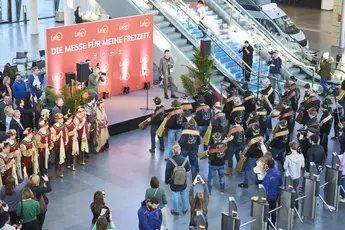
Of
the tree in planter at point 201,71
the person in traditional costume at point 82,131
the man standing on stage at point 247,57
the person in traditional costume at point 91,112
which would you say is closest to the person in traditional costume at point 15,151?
the person in traditional costume at point 82,131

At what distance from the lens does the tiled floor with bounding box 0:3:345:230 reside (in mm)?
14305

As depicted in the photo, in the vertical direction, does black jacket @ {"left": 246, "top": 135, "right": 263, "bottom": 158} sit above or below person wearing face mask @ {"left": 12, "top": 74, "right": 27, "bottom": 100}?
below

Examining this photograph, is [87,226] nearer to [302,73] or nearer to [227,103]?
[227,103]

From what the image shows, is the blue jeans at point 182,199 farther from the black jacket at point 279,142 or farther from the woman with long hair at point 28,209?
the woman with long hair at point 28,209

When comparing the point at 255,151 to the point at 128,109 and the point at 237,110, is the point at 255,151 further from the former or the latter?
the point at 128,109

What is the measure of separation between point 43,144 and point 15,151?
3.27 ft

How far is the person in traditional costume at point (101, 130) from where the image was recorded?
1719cm

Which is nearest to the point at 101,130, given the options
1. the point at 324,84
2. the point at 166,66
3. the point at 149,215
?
the point at 166,66

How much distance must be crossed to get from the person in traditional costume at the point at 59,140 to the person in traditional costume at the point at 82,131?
58cm

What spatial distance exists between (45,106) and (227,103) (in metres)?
4.63

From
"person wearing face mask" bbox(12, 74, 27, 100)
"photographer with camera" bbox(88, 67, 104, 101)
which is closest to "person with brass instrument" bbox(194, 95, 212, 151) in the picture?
"photographer with camera" bbox(88, 67, 104, 101)

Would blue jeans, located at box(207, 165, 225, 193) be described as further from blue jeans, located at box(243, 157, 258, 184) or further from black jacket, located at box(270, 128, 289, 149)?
black jacket, located at box(270, 128, 289, 149)

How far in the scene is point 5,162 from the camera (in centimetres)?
1396

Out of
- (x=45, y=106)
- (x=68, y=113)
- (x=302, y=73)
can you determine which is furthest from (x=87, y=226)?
(x=302, y=73)
